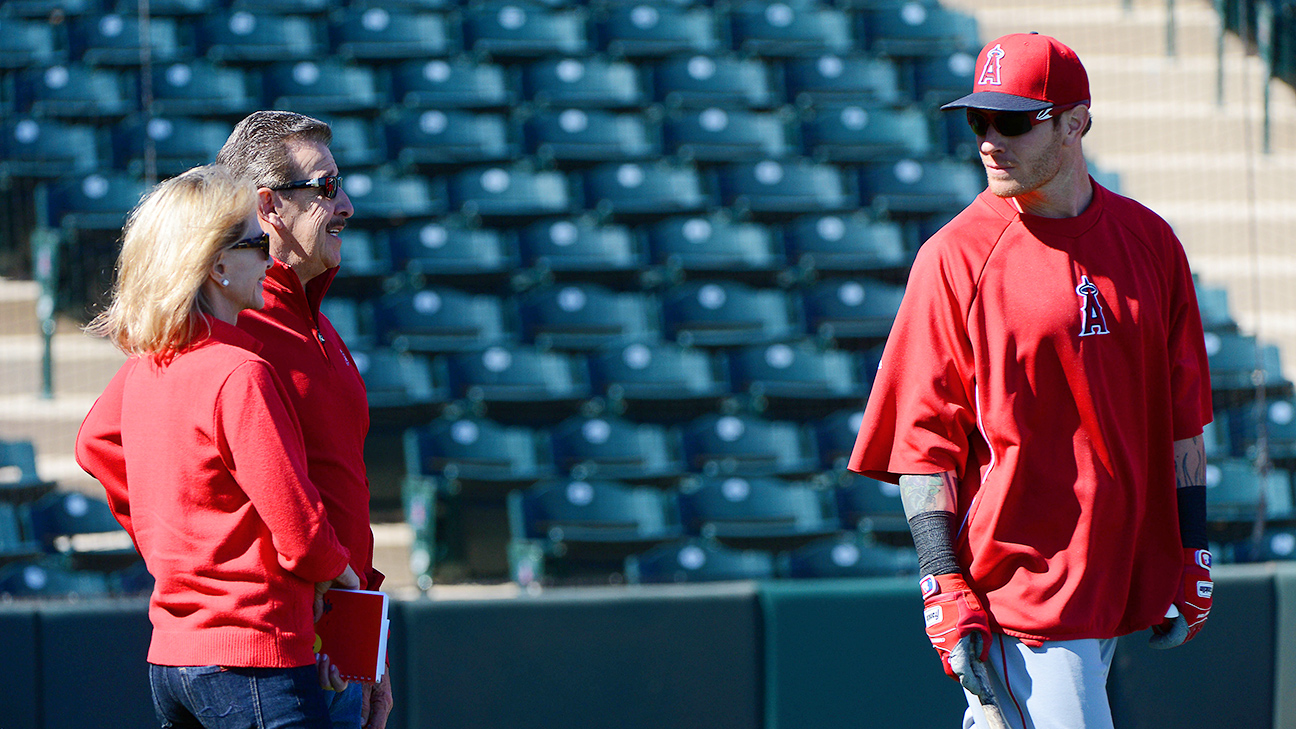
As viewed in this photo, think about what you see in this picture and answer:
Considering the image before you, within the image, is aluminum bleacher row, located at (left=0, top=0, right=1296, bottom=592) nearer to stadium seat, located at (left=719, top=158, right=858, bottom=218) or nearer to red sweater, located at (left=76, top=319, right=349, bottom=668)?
stadium seat, located at (left=719, top=158, right=858, bottom=218)

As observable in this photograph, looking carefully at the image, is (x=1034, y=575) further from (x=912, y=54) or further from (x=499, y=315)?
(x=912, y=54)

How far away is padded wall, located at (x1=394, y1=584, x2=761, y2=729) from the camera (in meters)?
3.45

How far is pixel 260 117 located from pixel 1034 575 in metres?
1.35

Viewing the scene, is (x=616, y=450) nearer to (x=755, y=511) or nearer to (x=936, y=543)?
(x=755, y=511)

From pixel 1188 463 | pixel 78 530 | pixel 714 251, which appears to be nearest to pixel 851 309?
pixel 714 251

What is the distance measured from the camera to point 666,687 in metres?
3.50

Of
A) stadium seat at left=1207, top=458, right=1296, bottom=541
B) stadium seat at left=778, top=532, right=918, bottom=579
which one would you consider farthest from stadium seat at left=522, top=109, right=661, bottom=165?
stadium seat at left=1207, top=458, right=1296, bottom=541

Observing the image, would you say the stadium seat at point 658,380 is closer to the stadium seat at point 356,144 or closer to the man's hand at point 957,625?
the stadium seat at point 356,144

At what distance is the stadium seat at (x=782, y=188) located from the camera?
21.5 ft

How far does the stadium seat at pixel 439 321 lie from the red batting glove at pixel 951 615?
403 centimetres

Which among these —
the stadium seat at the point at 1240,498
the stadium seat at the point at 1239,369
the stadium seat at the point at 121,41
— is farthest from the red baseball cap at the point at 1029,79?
the stadium seat at the point at 121,41

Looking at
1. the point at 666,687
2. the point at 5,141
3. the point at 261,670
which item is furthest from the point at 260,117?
the point at 5,141

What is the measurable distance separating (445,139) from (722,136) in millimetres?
1541

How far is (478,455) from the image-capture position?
5012 millimetres
